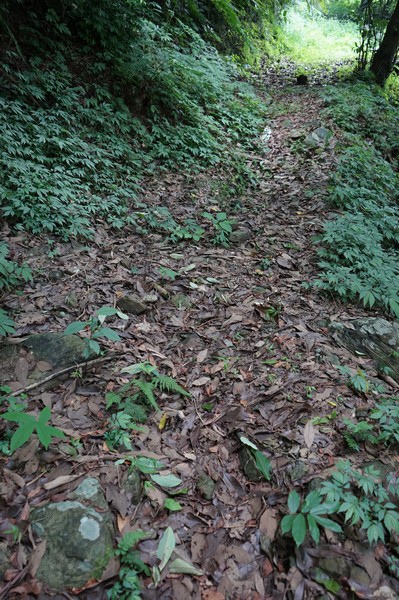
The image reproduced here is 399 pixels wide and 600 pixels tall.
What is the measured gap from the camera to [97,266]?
4215 millimetres

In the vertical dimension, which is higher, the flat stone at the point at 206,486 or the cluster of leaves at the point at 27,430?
the cluster of leaves at the point at 27,430

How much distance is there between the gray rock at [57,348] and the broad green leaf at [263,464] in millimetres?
1603

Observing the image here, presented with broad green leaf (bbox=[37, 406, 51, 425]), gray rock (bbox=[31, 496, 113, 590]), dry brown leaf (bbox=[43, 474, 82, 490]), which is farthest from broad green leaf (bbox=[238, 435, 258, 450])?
broad green leaf (bbox=[37, 406, 51, 425])

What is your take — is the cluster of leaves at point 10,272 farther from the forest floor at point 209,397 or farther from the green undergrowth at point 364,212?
the green undergrowth at point 364,212

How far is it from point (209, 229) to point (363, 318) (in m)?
2.53

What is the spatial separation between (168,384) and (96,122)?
4.76 metres

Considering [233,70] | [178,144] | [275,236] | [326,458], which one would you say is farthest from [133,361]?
[233,70]

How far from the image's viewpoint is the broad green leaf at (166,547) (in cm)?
196

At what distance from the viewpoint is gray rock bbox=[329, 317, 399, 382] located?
11.3ft

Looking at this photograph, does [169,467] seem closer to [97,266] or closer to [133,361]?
[133,361]

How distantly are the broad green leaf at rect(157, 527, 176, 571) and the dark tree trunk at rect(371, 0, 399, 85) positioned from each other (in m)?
12.9

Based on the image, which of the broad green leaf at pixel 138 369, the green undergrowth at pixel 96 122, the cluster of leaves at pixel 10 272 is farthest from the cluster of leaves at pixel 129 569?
the green undergrowth at pixel 96 122

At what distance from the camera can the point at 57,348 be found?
2996 mm

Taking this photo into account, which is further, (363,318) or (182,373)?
(363,318)
